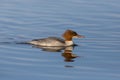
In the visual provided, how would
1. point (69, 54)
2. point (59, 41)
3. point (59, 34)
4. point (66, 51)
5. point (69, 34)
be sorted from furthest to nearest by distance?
point (59, 34), point (69, 34), point (59, 41), point (66, 51), point (69, 54)

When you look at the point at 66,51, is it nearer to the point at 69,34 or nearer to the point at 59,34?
the point at 69,34

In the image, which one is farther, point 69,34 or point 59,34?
point 59,34

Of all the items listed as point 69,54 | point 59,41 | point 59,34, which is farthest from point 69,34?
point 69,54

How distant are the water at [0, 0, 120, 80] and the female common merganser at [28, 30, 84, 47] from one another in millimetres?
355

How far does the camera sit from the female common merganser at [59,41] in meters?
21.6

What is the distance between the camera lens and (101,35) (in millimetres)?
23031

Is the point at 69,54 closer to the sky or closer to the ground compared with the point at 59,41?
closer to the ground

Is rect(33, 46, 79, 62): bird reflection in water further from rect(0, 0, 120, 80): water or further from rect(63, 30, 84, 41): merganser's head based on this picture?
rect(63, 30, 84, 41): merganser's head

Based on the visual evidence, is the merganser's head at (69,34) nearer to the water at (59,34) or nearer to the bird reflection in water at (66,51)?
the water at (59,34)

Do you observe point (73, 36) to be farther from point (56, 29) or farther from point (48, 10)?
point (48, 10)

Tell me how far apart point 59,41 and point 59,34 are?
60.2 inches

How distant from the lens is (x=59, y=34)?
77.8 feet

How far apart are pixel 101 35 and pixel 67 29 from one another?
180 centimetres

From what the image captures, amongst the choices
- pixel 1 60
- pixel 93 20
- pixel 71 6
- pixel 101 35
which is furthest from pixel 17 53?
pixel 71 6
